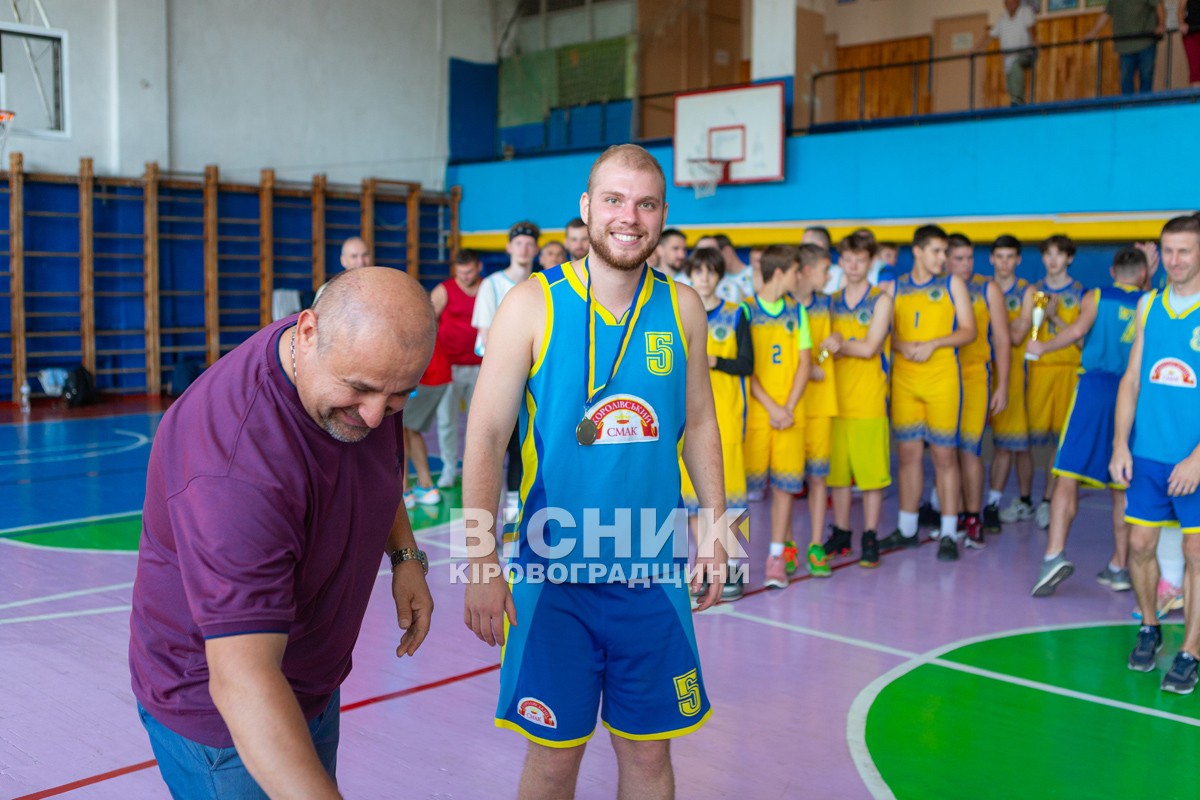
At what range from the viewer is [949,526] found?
7383mm

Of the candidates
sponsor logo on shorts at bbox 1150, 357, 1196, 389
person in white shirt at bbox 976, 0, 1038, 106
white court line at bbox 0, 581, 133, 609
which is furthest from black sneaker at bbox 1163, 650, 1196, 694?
person in white shirt at bbox 976, 0, 1038, 106

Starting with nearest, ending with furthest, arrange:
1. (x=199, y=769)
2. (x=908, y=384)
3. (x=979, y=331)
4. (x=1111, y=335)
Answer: (x=199, y=769)
(x=1111, y=335)
(x=908, y=384)
(x=979, y=331)

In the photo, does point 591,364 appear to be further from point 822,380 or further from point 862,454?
point 862,454

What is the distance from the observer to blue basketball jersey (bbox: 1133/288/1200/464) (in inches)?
190

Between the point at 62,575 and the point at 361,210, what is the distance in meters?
12.3

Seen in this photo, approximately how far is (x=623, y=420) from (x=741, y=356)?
11.2 ft

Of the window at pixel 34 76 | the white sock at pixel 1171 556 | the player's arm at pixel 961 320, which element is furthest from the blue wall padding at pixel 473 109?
the white sock at pixel 1171 556

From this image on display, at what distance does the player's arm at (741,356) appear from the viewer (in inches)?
245

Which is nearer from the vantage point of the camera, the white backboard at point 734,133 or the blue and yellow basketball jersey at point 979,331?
the blue and yellow basketball jersey at point 979,331

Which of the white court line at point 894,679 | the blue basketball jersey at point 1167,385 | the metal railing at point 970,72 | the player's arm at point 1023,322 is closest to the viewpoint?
the white court line at point 894,679

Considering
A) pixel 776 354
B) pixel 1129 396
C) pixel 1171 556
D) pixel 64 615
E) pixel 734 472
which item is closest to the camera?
pixel 1129 396

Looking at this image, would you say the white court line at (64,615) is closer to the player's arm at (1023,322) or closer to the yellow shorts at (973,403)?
the yellow shorts at (973,403)

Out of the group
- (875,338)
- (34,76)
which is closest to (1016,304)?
(875,338)

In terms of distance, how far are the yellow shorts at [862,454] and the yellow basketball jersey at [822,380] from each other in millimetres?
286
